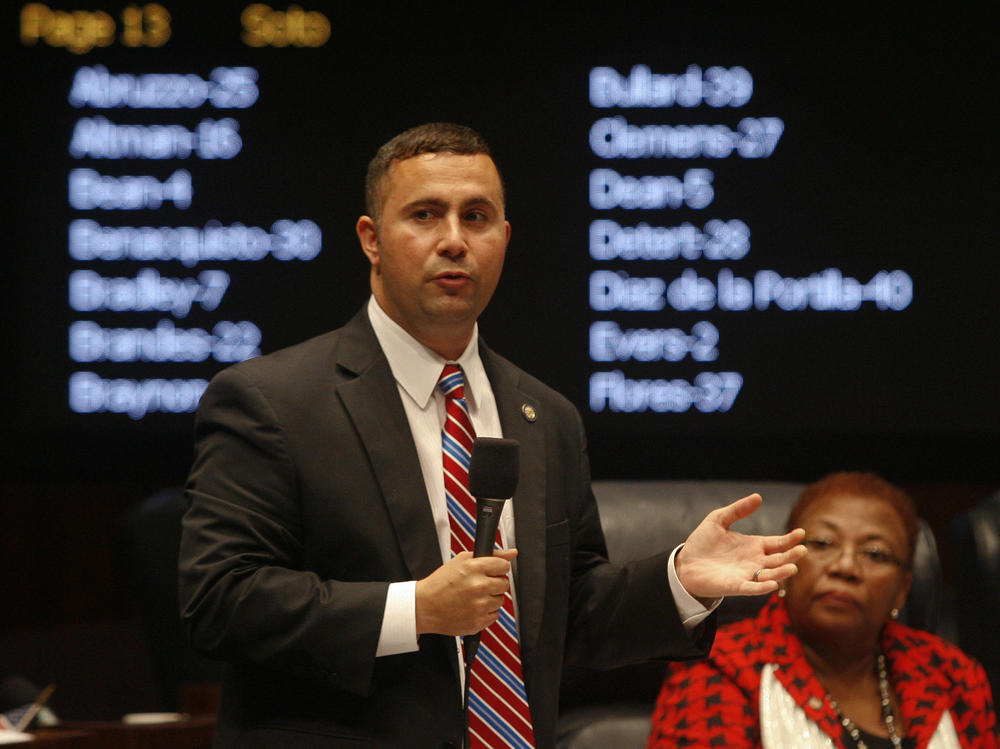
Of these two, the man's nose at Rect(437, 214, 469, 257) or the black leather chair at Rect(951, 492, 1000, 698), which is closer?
the man's nose at Rect(437, 214, 469, 257)

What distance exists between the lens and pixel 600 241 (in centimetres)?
500

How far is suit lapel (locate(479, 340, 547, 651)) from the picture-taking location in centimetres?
218

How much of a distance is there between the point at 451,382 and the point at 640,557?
1114 mm

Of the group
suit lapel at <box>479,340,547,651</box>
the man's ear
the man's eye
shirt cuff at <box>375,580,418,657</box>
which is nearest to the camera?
shirt cuff at <box>375,580,418,657</box>

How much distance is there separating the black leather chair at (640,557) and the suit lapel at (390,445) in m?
1.17

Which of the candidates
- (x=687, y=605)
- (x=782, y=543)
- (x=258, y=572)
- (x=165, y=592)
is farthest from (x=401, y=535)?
(x=165, y=592)

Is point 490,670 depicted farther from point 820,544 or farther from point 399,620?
point 820,544

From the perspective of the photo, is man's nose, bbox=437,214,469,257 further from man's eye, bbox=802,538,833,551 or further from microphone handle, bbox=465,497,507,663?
man's eye, bbox=802,538,833,551

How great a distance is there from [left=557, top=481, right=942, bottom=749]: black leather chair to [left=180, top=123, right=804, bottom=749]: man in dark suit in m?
0.85

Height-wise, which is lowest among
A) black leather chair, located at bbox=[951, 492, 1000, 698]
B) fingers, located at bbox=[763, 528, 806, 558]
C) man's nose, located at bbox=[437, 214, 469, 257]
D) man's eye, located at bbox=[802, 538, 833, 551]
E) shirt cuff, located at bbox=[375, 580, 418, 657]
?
black leather chair, located at bbox=[951, 492, 1000, 698]

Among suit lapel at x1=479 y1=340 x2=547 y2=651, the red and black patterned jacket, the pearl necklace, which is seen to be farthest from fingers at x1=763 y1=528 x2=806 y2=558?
the pearl necklace

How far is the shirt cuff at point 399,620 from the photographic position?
196cm

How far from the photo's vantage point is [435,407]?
2.27m

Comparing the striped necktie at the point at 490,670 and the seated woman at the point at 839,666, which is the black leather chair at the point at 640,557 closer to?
the seated woman at the point at 839,666
